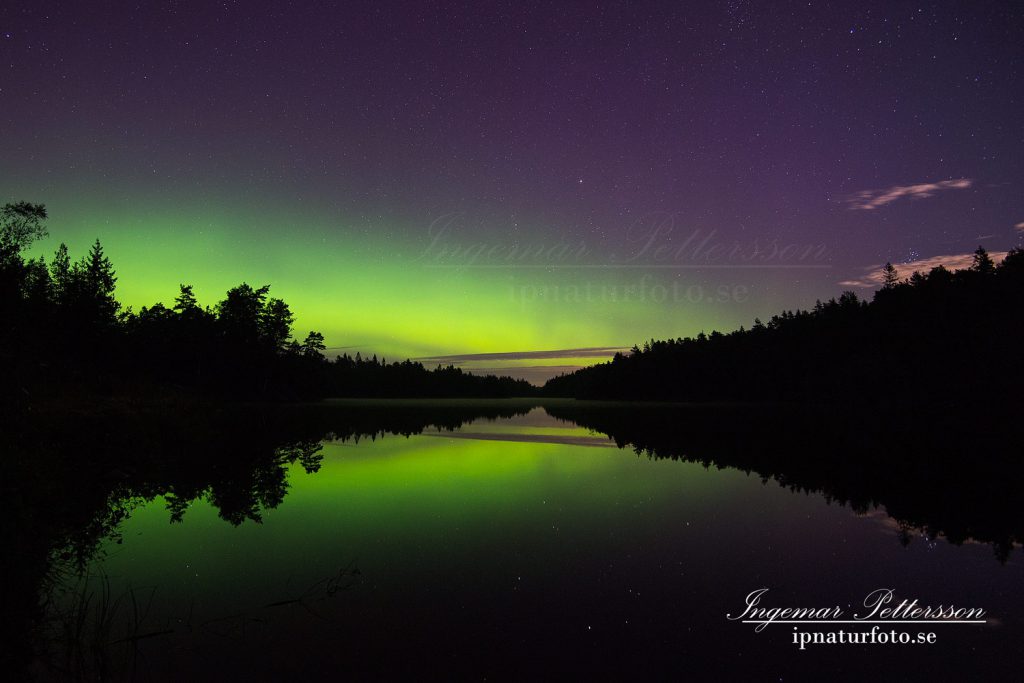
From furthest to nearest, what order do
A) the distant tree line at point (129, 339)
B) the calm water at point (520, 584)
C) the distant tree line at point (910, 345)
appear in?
the distant tree line at point (910, 345), the distant tree line at point (129, 339), the calm water at point (520, 584)

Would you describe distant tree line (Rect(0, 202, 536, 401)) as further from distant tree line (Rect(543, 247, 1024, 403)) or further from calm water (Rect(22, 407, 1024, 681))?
distant tree line (Rect(543, 247, 1024, 403))

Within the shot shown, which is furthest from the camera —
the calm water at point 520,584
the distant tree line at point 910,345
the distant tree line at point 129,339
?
the distant tree line at point 910,345

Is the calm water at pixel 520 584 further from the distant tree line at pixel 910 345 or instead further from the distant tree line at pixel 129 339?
the distant tree line at pixel 910 345

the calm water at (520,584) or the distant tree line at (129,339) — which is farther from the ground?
the distant tree line at (129,339)

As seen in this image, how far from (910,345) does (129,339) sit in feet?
438

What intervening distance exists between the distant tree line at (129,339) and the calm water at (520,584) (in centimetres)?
1792

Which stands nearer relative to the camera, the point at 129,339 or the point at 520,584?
the point at 520,584

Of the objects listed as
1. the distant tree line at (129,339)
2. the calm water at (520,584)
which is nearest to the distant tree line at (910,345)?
the calm water at (520,584)

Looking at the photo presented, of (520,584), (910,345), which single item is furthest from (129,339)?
(910,345)

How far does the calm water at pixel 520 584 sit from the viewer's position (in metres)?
7.65

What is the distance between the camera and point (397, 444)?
118 feet

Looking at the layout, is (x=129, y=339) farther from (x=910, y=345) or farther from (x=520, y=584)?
(x=910, y=345)

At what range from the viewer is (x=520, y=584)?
35.0 feet

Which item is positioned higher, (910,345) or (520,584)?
(910,345)
